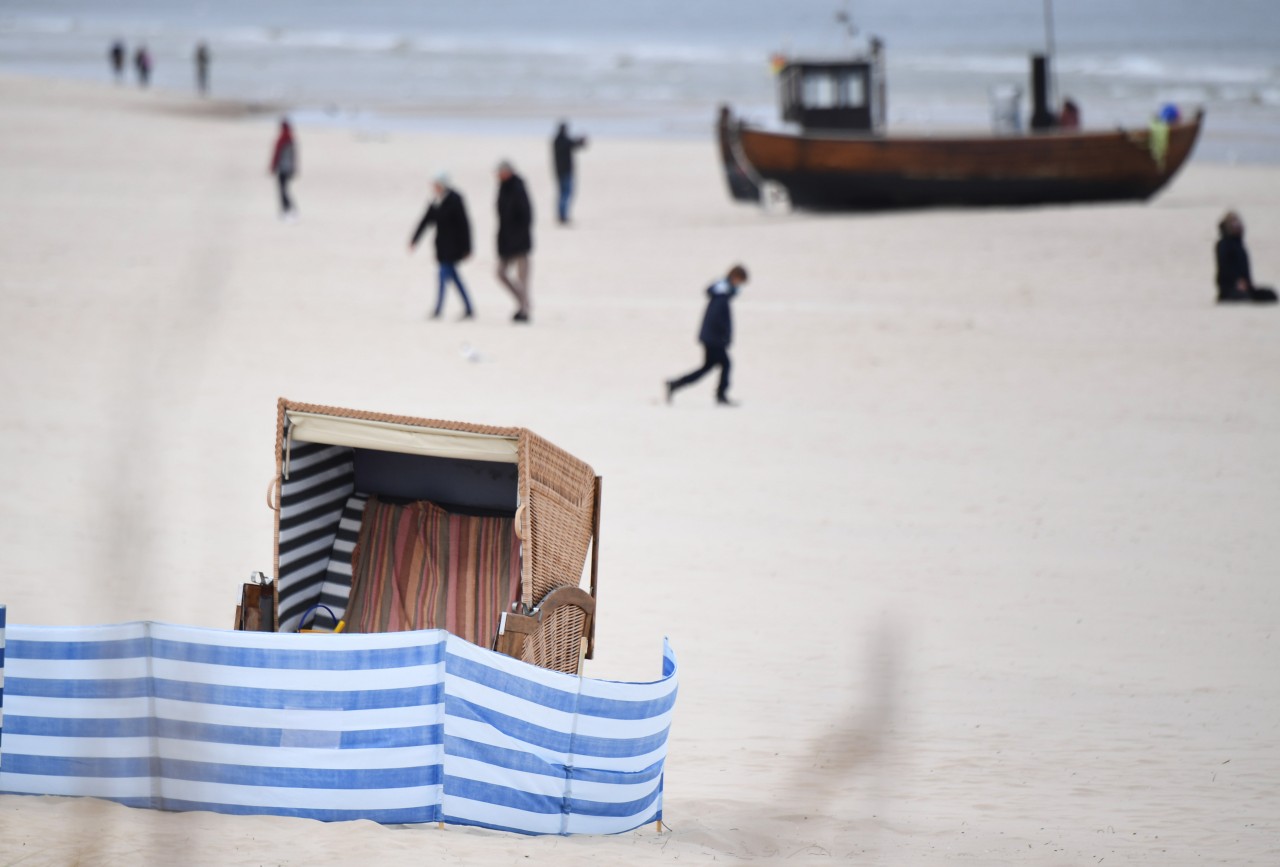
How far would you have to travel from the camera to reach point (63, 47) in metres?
77.5

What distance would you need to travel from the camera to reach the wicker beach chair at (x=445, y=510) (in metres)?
5.59

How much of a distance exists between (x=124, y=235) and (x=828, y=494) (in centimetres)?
1435

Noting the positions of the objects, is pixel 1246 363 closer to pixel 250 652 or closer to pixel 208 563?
pixel 208 563

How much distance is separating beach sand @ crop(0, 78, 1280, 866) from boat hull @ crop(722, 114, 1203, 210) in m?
1.56

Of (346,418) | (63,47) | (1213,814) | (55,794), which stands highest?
(63,47)

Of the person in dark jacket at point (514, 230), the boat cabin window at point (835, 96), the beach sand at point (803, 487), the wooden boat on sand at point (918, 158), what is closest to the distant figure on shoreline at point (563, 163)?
the beach sand at point (803, 487)

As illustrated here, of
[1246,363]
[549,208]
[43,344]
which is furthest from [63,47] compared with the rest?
[1246,363]

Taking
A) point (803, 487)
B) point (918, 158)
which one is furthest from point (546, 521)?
point (918, 158)

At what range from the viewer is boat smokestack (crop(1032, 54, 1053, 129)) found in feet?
92.7

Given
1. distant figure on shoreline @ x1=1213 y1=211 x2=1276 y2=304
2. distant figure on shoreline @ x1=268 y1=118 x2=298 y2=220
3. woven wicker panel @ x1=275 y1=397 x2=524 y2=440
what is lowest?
woven wicker panel @ x1=275 y1=397 x2=524 y2=440

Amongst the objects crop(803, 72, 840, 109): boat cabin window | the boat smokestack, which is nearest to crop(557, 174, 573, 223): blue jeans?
crop(803, 72, 840, 109): boat cabin window

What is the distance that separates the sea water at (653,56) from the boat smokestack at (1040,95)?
69 cm

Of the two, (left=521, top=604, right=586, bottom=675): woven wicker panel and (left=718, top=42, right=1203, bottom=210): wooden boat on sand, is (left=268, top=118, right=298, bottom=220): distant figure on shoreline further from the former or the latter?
(left=521, top=604, right=586, bottom=675): woven wicker panel

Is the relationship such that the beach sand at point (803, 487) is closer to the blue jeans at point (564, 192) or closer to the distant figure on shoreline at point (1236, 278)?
the distant figure on shoreline at point (1236, 278)
